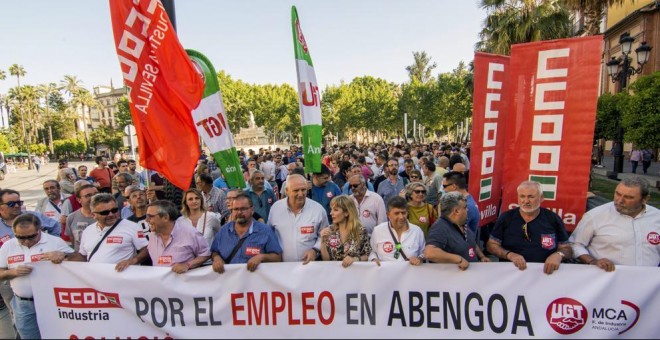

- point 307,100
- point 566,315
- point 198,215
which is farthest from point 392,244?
point 198,215

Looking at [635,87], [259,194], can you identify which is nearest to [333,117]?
[635,87]

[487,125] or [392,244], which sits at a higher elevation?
[487,125]

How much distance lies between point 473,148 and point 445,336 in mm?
1901

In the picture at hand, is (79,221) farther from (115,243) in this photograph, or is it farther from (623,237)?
(623,237)

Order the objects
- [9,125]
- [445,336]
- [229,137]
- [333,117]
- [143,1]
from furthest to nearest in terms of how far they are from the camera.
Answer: [9,125] → [333,117] → [229,137] → [143,1] → [445,336]

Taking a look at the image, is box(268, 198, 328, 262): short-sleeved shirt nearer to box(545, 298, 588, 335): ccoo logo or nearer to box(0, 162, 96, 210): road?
box(545, 298, 588, 335): ccoo logo

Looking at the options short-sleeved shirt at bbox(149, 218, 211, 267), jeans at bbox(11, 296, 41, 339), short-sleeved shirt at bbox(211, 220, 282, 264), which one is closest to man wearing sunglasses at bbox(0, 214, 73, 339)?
jeans at bbox(11, 296, 41, 339)

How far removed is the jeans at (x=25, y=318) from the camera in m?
3.38


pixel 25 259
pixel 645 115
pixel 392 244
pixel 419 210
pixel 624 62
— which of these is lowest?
pixel 25 259

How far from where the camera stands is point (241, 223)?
3.50m

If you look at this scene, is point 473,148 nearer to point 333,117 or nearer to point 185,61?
point 185,61

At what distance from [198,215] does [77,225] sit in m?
1.52

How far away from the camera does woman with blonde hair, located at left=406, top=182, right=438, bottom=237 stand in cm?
420

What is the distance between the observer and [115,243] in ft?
11.6
